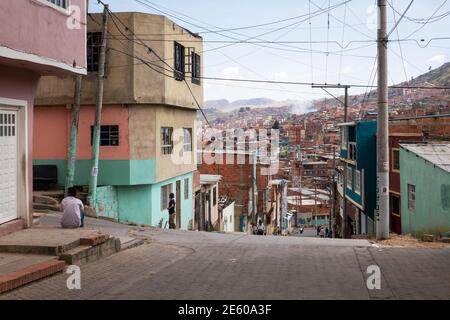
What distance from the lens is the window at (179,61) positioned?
80.5 feet

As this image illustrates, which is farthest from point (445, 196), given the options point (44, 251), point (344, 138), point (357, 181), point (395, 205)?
point (344, 138)

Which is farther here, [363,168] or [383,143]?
[363,168]

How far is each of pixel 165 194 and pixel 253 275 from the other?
16.6 metres

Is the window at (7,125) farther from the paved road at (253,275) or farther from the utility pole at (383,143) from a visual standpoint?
the utility pole at (383,143)

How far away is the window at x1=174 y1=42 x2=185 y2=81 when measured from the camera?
24531 mm

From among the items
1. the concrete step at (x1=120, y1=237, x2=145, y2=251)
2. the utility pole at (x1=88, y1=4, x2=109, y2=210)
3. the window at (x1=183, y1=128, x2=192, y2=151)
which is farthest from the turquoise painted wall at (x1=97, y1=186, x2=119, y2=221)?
the concrete step at (x1=120, y1=237, x2=145, y2=251)

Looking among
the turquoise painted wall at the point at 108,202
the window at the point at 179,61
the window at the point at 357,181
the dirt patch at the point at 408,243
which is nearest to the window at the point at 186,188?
the window at the point at 179,61

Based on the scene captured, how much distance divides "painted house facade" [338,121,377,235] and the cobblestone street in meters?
21.3

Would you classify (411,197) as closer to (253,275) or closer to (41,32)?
(253,275)

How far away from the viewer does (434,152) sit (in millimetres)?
22703

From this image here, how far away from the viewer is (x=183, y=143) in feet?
88.4
